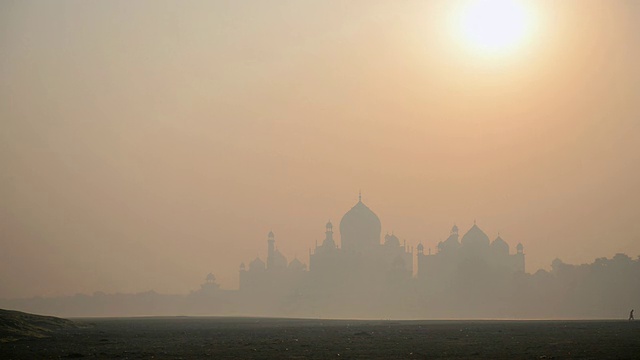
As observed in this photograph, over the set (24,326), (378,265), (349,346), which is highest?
(378,265)

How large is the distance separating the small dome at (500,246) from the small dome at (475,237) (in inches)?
81.0

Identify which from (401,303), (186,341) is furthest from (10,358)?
(401,303)

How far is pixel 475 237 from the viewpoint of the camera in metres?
178

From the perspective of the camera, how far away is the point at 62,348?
4812cm

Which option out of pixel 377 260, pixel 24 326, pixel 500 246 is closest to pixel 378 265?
pixel 377 260

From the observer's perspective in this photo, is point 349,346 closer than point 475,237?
Yes

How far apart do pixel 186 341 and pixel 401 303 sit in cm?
10690

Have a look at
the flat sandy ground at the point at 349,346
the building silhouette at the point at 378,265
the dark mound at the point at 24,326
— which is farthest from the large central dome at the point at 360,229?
the flat sandy ground at the point at 349,346

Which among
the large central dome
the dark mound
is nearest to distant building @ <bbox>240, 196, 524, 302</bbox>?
the large central dome

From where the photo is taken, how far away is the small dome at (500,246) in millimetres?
179875

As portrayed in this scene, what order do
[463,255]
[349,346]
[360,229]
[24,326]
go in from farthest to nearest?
[360,229] < [463,255] < [24,326] < [349,346]

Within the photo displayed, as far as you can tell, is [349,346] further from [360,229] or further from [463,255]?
[360,229]

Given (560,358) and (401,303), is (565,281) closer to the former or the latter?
(401,303)

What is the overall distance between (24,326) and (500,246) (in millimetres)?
129385
